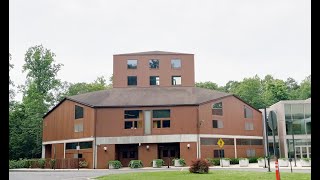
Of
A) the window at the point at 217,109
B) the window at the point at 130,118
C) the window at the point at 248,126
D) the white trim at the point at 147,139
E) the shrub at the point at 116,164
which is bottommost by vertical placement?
the shrub at the point at 116,164

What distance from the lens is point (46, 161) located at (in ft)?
145

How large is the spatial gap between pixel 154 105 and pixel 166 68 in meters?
8.48

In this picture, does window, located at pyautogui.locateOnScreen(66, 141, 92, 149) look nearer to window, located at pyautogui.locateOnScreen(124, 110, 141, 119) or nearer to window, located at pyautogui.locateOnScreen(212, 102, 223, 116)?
window, located at pyautogui.locateOnScreen(124, 110, 141, 119)

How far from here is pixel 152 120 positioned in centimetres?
4359

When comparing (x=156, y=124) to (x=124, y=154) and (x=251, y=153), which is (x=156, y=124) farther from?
(x=251, y=153)

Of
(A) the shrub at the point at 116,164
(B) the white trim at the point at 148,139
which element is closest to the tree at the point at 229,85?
(B) the white trim at the point at 148,139

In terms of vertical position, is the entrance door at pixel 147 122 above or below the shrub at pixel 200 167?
above

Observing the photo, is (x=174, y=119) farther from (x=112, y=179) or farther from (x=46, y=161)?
(x=112, y=179)

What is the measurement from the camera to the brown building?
4281 centimetres

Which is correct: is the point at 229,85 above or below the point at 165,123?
above

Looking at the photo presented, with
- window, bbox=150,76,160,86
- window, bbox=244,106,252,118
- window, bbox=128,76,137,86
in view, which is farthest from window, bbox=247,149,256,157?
window, bbox=128,76,137,86

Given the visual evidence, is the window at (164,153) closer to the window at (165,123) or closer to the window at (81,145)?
the window at (165,123)

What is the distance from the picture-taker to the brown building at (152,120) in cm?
4281

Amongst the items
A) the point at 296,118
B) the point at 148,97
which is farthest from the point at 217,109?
the point at 296,118
